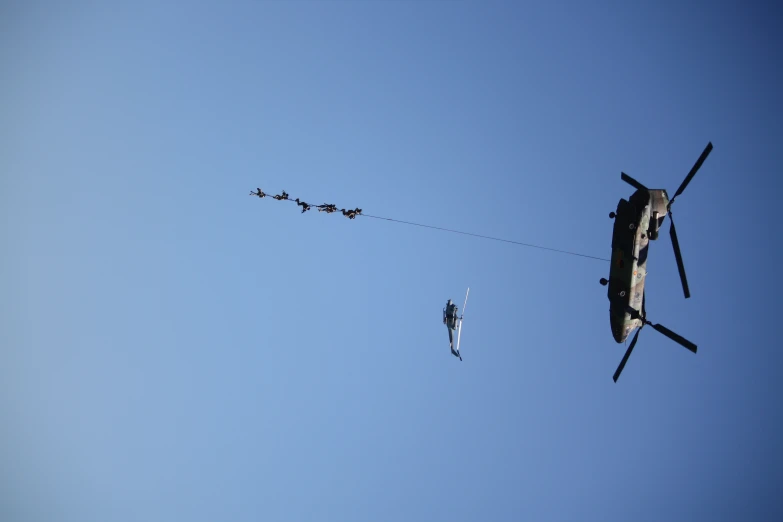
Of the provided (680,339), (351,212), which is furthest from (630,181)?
(351,212)

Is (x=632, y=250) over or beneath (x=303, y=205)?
over

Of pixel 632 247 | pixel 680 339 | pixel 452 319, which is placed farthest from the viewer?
pixel 452 319

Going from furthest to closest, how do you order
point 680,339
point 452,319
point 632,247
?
point 452,319
point 632,247
point 680,339

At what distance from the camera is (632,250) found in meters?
32.5

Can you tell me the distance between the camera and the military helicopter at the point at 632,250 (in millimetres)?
32219

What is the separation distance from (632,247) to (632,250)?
0.18 m

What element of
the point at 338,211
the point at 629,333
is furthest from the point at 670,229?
the point at 338,211

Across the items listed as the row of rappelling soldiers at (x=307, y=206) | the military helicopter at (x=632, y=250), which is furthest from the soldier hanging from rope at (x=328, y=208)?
the military helicopter at (x=632, y=250)

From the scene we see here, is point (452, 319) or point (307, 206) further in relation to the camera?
point (452, 319)

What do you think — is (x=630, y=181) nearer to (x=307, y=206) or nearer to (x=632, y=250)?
(x=632, y=250)

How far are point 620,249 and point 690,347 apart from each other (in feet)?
22.5

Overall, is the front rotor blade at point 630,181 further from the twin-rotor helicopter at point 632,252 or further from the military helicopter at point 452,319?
the military helicopter at point 452,319

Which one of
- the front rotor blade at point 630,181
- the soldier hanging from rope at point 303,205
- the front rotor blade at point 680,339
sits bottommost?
the front rotor blade at point 680,339

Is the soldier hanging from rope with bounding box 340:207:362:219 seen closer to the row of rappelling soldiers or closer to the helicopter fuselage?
the row of rappelling soldiers
